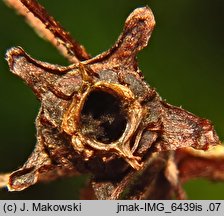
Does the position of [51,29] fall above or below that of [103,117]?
above

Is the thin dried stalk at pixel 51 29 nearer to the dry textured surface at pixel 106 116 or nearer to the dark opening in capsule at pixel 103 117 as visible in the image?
the dry textured surface at pixel 106 116

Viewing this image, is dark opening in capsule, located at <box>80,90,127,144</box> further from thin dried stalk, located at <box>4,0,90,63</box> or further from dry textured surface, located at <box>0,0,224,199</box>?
thin dried stalk, located at <box>4,0,90,63</box>

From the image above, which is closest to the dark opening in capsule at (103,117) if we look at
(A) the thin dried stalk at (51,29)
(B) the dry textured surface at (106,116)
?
(B) the dry textured surface at (106,116)

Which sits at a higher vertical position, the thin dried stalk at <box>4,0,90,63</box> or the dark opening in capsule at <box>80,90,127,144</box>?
the thin dried stalk at <box>4,0,90,63</box>

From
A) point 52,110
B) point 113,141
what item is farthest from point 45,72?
A: point 113,141

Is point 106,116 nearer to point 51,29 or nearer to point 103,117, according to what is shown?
point 103,117

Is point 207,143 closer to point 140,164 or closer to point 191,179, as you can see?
point 140,164

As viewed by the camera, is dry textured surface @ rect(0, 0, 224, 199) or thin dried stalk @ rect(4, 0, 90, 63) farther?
thin dried stalk @ rect(4, 0, 90, 63)

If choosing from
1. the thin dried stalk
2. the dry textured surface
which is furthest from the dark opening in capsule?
the thin dried stalk

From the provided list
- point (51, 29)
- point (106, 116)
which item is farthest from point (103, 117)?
point (51, 29)

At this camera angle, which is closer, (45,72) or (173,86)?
(45,72)

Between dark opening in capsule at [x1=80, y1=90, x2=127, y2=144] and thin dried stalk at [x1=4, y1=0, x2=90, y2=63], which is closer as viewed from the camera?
dark opening in capsule at [x1=80, y1=90, x2=127, y2=144]
